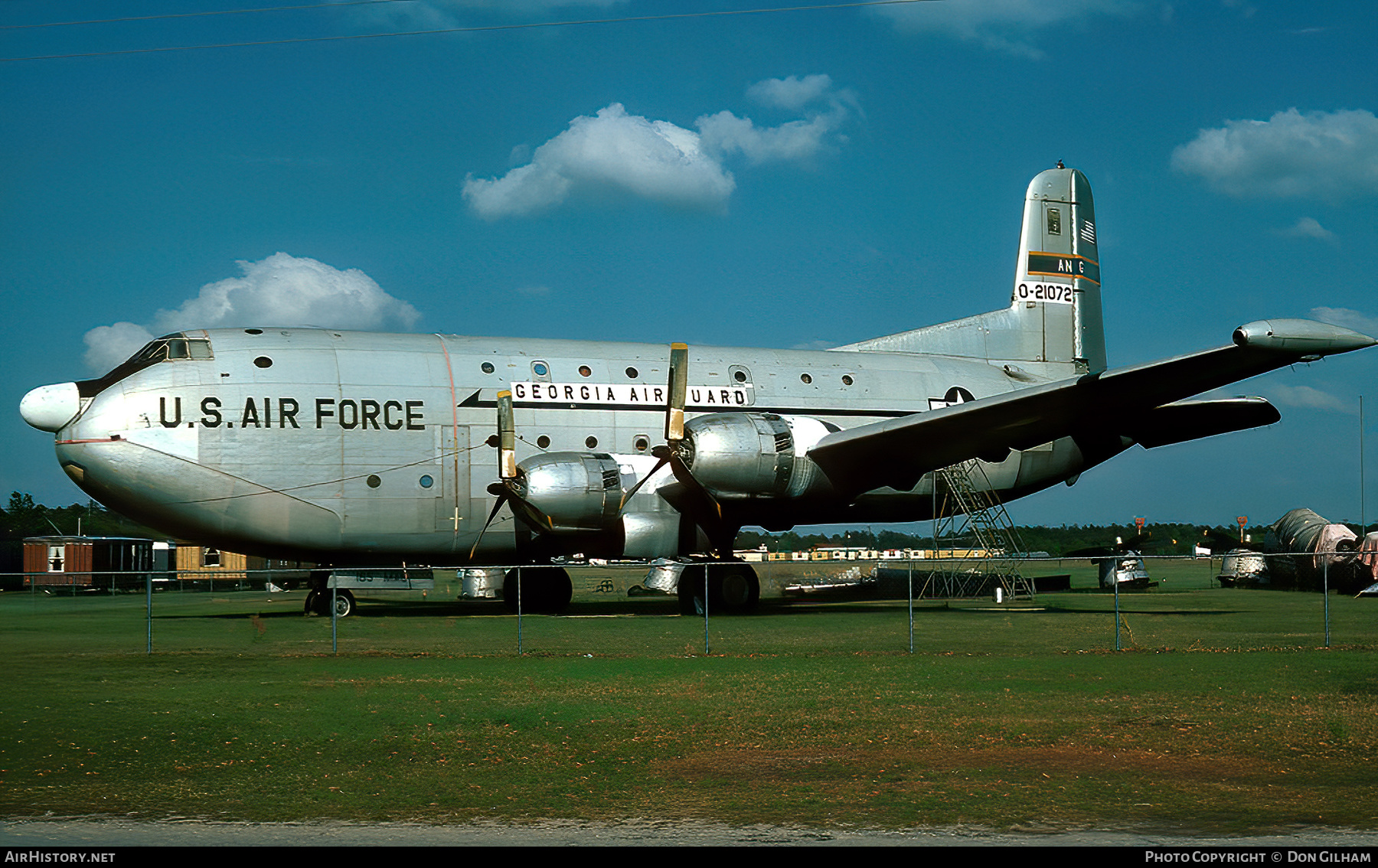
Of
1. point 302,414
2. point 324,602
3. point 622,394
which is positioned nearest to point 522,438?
point 622,394

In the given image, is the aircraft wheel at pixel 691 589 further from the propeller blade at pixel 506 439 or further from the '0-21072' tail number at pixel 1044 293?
the '0-21072' tail number at pixel 1044 293

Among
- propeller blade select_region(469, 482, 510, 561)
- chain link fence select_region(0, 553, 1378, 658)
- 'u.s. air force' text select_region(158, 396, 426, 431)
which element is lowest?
chain link fence select_region(0, 553, 1378, 658)

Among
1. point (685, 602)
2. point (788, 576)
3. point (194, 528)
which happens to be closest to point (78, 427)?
point (194, 528)

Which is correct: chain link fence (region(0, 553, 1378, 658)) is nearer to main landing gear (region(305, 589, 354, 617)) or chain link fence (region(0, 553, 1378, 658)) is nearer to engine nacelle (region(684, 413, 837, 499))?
main landing gear (region(305, 589, 354, 617))

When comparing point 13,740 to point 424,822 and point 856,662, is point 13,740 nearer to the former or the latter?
point 424,822

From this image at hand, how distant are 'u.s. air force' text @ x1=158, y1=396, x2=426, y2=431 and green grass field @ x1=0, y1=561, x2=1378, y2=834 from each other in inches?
138

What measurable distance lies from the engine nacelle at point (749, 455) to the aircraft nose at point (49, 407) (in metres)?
10.4

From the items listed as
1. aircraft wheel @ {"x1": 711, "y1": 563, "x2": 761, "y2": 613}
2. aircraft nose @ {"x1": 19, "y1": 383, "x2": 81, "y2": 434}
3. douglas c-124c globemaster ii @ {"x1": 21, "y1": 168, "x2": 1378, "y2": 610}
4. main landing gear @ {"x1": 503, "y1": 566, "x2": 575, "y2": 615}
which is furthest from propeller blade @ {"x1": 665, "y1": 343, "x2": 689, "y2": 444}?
aircraft nose @ {"x1": 19, "y1": 383, "x2": 81, "y2": 434}

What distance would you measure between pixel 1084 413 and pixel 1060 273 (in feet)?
30.6

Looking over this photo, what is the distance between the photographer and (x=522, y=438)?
21.1m

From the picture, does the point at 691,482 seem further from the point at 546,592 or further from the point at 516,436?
the point at 546,592

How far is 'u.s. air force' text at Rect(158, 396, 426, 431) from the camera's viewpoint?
19.2 m

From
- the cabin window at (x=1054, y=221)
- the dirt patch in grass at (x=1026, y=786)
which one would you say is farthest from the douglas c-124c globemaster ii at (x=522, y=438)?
the dirt patch in grass at (x=1026, y=786)

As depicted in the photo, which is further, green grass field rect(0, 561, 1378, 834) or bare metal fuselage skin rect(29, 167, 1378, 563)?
bare metal fuselage skin rect(29, 167, 1378, 563)
